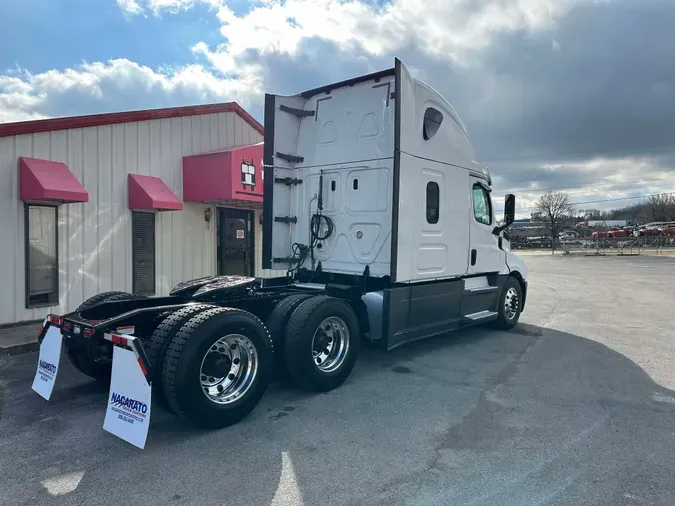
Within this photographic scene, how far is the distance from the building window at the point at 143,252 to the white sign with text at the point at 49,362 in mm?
5372

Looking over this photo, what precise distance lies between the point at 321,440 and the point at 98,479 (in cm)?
165

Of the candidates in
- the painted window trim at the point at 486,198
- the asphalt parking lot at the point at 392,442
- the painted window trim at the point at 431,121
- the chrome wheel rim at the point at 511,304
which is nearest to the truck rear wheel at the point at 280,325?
the asphalt parking lot at the point at 392,442

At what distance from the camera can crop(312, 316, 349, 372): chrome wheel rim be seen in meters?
5.18

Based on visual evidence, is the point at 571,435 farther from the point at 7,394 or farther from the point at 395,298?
the point at 7,394

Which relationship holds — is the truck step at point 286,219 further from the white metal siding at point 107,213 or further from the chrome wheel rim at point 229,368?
the white metal siding at point 107,213

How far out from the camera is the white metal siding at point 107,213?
25.7 feet

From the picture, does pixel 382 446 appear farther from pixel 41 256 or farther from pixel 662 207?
pixel 662 207

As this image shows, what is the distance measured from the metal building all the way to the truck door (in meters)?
5.02

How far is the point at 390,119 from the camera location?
20.4 ft

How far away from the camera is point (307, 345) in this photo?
4.83 meters

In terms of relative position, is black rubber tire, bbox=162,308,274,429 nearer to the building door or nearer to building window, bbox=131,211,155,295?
building window, bbox=131,211,155,295

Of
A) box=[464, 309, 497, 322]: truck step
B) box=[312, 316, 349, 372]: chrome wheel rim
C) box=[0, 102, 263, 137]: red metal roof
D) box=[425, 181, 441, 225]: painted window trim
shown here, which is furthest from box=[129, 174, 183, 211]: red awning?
box=[464, 309, 497, 322]: truck step

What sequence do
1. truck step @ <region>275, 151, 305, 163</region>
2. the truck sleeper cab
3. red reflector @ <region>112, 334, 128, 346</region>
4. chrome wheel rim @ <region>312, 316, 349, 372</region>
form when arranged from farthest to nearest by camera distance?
1. truck step @ <region>275, 151, 305, 163</region>
2. the truck sleeper cab
3. chrome wheel rim @ <region>312, 316, 349, 372</region>
4. red reflector @ <region>112, 334, 128, 346</region>

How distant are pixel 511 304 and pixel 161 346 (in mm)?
6634
